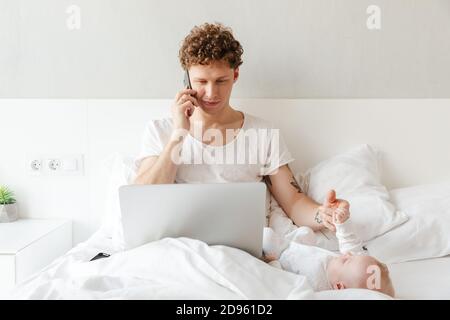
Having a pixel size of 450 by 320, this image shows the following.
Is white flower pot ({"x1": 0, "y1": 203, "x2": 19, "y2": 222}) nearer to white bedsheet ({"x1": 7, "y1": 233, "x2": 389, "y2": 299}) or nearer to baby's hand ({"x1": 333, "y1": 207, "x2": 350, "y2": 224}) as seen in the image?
white bedsheet ({"x1": 7, "y1": 233, "x2": 389, "y2": 299})

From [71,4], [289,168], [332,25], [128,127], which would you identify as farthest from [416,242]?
[71,4]

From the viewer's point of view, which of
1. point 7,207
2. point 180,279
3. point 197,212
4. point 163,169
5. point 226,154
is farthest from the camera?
point 7,207

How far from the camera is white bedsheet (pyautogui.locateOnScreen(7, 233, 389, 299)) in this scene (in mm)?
989

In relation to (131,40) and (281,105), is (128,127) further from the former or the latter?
(281,105)

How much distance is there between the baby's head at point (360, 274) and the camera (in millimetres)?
1120

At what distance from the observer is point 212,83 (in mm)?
1630

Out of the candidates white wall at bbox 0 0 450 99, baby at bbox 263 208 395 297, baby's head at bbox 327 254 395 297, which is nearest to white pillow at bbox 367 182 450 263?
baby at bbox 263 208 395 297

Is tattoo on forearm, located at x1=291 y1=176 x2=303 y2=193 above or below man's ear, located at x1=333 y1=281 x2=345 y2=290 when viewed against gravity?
above

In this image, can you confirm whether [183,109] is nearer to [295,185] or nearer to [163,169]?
[163,169]

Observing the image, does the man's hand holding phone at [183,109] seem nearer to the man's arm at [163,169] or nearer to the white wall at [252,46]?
the man's arm at [163,169]

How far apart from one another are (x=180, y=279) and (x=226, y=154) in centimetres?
70

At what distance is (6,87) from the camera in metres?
1.94

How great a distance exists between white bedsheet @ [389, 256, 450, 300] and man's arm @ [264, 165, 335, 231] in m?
0.30

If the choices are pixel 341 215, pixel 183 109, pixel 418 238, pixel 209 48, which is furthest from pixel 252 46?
pixel 418 238
